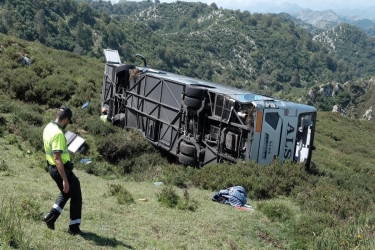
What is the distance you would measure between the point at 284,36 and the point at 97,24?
110 m

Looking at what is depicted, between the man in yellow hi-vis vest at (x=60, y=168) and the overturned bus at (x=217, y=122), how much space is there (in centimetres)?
702

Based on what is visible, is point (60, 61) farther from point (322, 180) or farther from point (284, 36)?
point (284, 36)

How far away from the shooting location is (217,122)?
12961 mm

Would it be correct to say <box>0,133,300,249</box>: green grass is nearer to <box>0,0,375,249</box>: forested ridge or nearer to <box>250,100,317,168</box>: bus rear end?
<box>0,0,375,249</box>: forested ridge

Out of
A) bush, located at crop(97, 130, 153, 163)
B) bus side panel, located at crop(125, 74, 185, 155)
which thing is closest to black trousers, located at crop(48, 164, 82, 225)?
bus side panel, located at crop(125, 74, 185, 155)

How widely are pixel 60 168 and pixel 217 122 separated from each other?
26.4 ft

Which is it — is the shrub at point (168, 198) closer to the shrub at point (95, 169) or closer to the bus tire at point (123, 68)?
the shrub at point (95, 169)

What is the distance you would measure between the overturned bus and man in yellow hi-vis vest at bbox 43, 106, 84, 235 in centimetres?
702

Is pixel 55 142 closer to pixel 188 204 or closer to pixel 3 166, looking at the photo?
pixel 188 204

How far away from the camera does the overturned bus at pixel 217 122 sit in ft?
39.5

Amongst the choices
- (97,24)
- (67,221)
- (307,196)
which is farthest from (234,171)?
(97,24)

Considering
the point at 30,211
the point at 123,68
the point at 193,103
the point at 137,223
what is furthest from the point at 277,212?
the point at 123,68

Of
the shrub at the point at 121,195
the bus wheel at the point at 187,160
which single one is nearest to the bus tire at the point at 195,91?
the bus wheel at the point at 187,160

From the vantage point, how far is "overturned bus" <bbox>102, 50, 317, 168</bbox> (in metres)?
12.0
